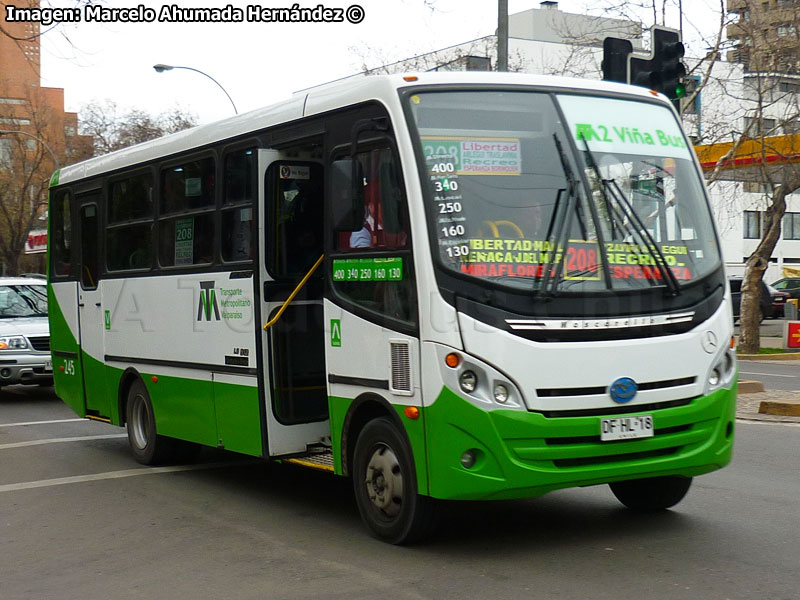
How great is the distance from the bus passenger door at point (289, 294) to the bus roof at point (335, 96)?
1.40 feet

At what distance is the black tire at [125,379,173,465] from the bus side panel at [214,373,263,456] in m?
1.54

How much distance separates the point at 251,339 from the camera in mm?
8227

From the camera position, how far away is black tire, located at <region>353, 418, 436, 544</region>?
6.50 m

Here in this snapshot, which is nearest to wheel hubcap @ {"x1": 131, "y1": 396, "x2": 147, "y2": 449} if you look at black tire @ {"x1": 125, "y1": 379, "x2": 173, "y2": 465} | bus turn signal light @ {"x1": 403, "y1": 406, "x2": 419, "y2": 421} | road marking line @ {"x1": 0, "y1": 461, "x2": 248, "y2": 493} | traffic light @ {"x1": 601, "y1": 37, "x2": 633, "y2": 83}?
black tire @ {"x1": 125, "y1": 379, "x2": 173, "y2": 465}

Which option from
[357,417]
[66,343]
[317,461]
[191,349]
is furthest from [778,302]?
[357,417]

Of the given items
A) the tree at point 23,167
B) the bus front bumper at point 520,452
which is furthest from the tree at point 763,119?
the tree at point 23,167

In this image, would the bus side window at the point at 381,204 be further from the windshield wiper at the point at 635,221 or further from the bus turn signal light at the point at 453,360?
the windshield wiper at the point at 635,221

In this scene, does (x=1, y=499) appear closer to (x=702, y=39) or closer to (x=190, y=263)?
(x=190, y=263)

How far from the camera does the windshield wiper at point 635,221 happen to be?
6.64 metres

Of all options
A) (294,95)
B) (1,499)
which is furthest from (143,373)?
(294,95)

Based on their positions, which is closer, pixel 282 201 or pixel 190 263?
pixel 282 201

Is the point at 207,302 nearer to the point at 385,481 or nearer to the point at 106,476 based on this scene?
the point at 106,476

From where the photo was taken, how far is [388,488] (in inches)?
264

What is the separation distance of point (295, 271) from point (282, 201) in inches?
20.5
